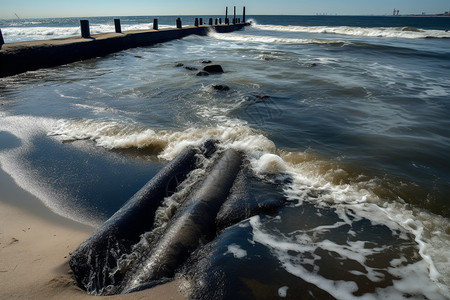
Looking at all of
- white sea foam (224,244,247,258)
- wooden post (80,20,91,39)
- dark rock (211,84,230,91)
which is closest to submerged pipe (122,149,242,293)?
white sea foam (224,244,247,258)

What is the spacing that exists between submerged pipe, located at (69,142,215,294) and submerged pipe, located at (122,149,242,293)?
0.24 m

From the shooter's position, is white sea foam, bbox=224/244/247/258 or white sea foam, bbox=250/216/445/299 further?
white sea foam, bbox=224/244/247/258

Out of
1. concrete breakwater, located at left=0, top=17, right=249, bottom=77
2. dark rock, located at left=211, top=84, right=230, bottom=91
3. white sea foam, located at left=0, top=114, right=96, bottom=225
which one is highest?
concrete breakwater, located at left=0, top=17, right=249, bottom=77

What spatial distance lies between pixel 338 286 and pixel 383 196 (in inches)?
80.9

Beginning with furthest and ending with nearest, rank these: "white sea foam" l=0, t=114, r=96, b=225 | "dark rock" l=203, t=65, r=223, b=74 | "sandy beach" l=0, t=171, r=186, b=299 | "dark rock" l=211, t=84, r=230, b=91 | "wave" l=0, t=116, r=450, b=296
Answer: "dark rock" l=203, t=65, r=223, b=74 → "dark rock" l=211, t=84, r=230, b=91 → "white sea foam" l=0, t=114, r=96, b=225 → "wave" l=0, t=116, r=450, b=296 → "sandy beach" l=0, t=171, r=186, b=299

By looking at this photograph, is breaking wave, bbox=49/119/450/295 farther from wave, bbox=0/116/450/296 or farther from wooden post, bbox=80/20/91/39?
wooden post, bbox=80/20/91/39

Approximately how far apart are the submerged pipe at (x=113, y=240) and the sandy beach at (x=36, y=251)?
118mm

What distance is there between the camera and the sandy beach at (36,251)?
2324 millimetres

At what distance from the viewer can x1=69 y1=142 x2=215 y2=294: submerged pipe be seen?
254cm

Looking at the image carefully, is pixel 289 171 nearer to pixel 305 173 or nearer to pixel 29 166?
pixel 305 173

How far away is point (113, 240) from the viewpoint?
2.78 m

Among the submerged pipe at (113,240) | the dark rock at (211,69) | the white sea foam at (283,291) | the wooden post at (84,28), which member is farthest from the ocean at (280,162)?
the wooden post at (84,28)

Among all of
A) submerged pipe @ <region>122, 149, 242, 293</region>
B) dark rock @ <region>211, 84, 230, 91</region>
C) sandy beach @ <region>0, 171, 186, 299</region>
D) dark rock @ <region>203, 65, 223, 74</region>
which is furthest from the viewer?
dark rock @ <region>203, 65, 223, 74</region>

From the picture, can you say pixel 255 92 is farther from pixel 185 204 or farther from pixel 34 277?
pixel 34 277
